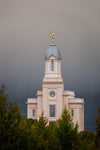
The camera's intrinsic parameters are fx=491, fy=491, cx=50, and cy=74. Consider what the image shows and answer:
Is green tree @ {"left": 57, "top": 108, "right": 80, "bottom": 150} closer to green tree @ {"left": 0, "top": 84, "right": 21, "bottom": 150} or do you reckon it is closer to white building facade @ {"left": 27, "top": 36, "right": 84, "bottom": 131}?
green tree @ {"left": 0, "top": 84, "right": 21, "bottom": 150}

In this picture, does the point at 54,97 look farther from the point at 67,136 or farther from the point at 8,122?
the point at 8,122

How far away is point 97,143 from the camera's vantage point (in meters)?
33.2

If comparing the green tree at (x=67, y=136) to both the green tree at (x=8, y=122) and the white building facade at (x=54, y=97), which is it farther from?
the white building facade at (x=54, y=97)

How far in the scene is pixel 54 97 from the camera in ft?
293

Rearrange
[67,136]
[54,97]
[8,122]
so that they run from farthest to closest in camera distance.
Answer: [54,97] → [67,136] → [8,122]

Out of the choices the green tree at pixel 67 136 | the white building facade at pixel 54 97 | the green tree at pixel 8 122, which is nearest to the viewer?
the green tree at pixel 8 122

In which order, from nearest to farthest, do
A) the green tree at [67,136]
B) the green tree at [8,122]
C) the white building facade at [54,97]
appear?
1. the green tree at [8,122]
2. the green tree at [67,136]
3. the white building facade at [54,97]

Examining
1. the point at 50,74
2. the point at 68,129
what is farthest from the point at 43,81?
the point at 68,129

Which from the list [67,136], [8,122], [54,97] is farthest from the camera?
[54,97]

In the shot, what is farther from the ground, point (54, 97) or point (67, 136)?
point (54, 97)

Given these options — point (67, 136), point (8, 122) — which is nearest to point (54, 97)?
point (67, 136)

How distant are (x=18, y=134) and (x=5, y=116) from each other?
4.26 ft

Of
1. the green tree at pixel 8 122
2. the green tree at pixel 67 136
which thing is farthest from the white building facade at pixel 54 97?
the green tree at pixel 8 122

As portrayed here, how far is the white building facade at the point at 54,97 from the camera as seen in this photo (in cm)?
8888
